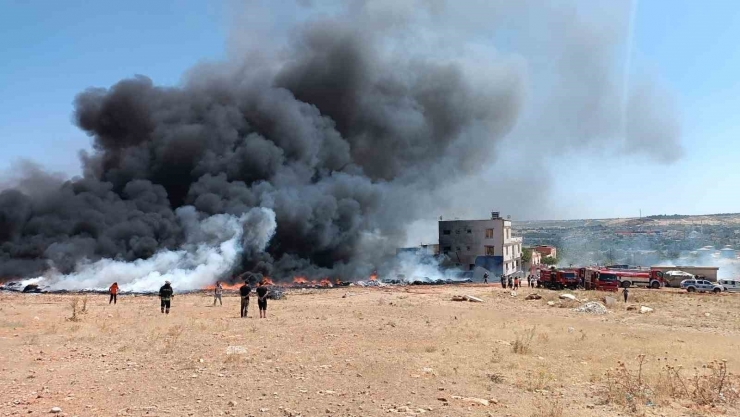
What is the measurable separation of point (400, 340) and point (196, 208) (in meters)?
40.5

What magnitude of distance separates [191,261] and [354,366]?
125 feet

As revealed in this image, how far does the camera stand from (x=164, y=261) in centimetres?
4731

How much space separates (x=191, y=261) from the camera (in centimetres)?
4784

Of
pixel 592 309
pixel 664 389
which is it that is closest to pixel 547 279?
pixel 592 309

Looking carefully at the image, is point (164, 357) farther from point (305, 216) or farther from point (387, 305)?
point (305, 216)

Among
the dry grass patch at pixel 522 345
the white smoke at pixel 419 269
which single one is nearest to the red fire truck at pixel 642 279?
the white smoke at pixel 419 269

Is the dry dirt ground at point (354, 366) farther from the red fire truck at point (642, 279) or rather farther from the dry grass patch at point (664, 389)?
the red fire truck at point (642, 279)

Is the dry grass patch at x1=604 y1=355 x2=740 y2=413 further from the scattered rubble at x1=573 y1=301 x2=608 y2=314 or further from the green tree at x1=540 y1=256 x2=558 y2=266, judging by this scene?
the green tree at x1=540 y1=256 x2=558 y2=266

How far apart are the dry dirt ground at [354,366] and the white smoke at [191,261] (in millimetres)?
20493

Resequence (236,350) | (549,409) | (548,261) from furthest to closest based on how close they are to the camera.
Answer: (548,261) → (236,350) → (549,409)

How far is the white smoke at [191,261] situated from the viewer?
44.4m

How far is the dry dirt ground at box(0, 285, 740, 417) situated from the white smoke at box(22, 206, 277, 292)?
20493mm

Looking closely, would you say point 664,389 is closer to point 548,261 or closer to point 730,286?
point 730,286

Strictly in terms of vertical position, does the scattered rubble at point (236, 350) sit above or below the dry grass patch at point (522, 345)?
above
